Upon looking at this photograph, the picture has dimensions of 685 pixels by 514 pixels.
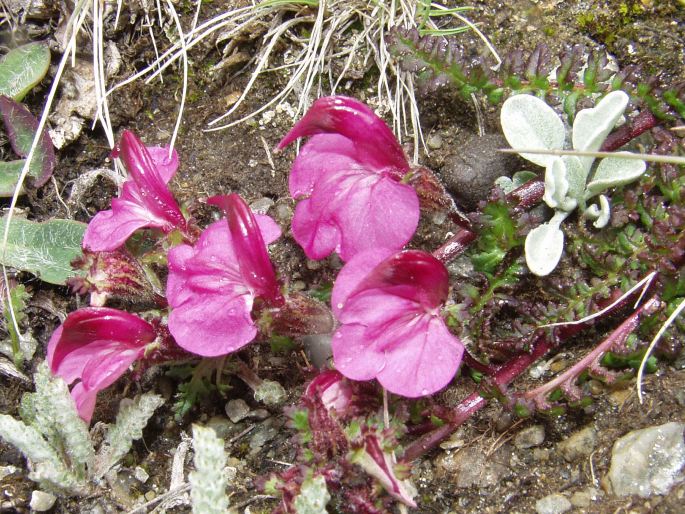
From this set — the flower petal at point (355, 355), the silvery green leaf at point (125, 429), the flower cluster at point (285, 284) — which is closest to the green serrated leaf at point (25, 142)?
the flower cluster at point (285, 284)

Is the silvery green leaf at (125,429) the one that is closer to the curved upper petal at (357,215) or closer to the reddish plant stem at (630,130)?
the curved upper petal at (357,215)

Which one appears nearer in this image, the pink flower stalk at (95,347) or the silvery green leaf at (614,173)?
the pink flower stalk at (95,347)

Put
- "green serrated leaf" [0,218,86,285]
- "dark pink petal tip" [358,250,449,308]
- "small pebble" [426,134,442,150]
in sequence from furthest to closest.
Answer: "small pebble" [426,134,442,150] → "green serrated leaf" [0,218,86,285] → "dark pink petal tip" [358,250,449,308]

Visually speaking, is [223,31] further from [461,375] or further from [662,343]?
[662,343]

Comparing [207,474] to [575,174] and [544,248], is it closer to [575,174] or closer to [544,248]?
[544,248]

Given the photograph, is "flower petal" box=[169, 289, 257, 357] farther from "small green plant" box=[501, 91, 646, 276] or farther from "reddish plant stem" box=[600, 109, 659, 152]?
"reddish plant stem" box=[600, 109, 659, 152]

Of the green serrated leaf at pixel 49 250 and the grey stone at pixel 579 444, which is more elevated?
the green serrated leaf at pixel 49 250

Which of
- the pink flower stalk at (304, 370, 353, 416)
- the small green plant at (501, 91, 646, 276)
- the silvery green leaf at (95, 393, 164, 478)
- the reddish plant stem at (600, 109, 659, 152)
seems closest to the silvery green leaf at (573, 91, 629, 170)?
the small green plant at (501, 91, 646, 276)
